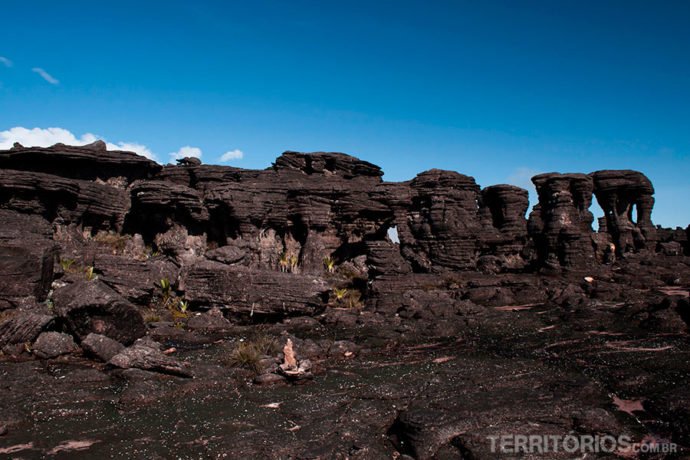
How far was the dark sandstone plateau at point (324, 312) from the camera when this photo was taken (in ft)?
27.1

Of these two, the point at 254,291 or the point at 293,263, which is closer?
the point at 254,291

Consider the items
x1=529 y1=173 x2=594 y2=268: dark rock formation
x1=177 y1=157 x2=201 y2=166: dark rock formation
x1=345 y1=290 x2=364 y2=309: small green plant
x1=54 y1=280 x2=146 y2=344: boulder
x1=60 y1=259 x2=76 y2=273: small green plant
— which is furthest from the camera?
x1=529 y1=173 x2=594 y2=268: dark rock formation

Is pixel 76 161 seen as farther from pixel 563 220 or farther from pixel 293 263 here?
pixel 563 220

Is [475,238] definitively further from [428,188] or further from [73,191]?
[73,191]

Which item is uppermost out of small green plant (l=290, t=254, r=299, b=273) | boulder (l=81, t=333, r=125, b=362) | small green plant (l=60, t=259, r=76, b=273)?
small green plant (l=290, t=254, r=299, b=273)

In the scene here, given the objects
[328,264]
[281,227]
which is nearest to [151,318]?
[281,227]

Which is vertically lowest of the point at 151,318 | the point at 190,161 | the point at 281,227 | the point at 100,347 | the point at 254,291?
the point at 151,318

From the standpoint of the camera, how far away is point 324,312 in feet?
73.8

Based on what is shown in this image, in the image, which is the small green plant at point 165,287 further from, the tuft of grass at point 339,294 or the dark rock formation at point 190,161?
the dark rock formation at point 190,161

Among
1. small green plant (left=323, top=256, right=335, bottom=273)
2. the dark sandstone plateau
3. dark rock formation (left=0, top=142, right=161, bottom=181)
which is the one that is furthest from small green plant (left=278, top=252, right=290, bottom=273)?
dark rock formation (left=0, top=142, right=161, bottom=181)

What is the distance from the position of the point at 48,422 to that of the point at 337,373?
6875 millimetres

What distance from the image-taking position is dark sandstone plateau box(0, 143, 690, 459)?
8273mm

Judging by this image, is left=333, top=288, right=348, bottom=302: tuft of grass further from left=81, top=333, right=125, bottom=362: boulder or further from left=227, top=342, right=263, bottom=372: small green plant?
left=81, top=333, right=125, bottom=362: boulder

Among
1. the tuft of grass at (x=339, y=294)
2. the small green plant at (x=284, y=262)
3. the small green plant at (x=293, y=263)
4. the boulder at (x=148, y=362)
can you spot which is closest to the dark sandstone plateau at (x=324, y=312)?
the boulder at (x=148, y=362)
